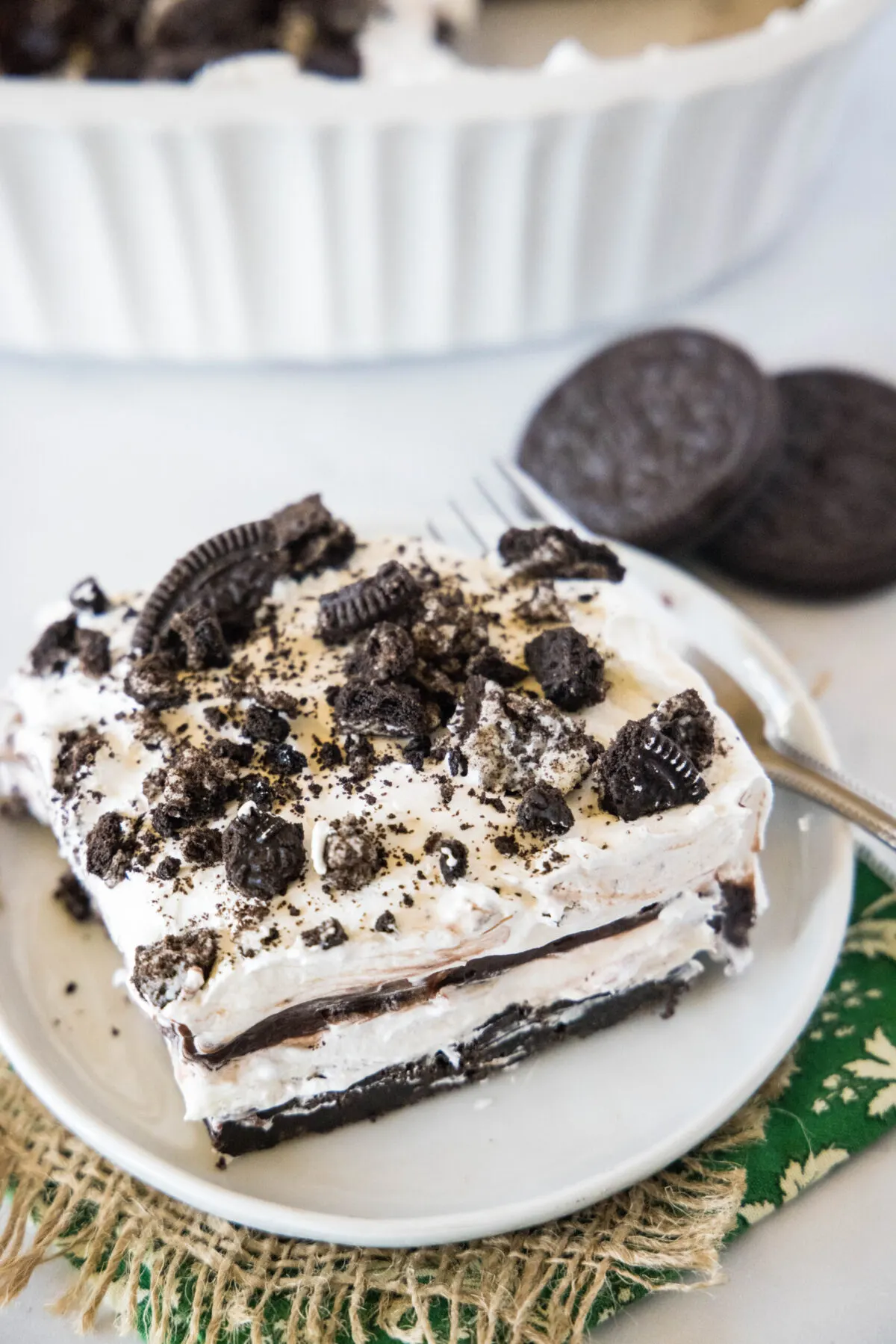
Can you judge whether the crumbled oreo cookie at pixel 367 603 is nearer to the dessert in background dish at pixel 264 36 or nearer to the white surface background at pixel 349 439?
the white surface background at pixel 349 439

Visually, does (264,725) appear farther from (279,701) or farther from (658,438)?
(658,438)

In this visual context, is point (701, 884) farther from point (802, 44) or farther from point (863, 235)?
point (863, 235)

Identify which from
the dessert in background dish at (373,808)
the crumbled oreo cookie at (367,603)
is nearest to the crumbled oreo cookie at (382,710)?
the dessert in background dish at (373,808)

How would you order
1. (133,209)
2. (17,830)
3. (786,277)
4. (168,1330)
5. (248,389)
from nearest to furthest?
(168,1330) → (17,830) → (133,209) → (248,389) → (786,277)

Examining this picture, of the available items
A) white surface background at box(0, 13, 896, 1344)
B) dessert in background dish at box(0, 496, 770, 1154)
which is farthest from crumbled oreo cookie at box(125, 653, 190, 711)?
white surface background at box(0, 13, 896, 1344)

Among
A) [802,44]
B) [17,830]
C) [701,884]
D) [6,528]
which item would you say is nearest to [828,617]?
[701,884]

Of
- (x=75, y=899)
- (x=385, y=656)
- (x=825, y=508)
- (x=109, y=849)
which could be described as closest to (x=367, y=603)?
(x=385, y=656)

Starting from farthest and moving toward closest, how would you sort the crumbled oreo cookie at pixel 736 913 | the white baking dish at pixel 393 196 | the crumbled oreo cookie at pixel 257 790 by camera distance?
the white baking dish at pixel 393 196, the crumbled oreo cookie at pixel 736 913, the crumbled oreo cookie at pixel 257 790

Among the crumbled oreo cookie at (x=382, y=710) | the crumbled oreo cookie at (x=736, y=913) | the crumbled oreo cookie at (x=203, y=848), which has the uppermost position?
the crumbled oreo cookie at (x=382, y=710)
